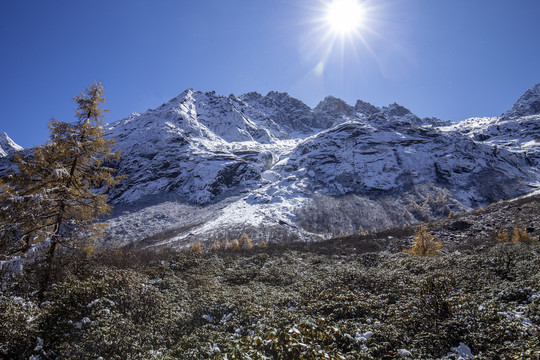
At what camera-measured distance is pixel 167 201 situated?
4857 inches

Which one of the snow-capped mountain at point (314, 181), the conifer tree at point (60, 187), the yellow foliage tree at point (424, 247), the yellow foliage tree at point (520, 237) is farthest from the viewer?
the snow-capped mountain at point (314, 181)

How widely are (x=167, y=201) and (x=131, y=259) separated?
11404 cm

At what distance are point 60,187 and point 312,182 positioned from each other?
413ft

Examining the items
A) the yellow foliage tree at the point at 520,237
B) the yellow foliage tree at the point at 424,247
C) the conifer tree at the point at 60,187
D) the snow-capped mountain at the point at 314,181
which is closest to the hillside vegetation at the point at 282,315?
the conifer tree at the point at 60,187

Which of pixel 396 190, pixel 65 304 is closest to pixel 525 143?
pixel 396 190

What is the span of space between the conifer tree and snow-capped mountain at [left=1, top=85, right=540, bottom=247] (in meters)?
57.0

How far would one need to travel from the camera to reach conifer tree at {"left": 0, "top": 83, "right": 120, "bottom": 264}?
1042 centimetres

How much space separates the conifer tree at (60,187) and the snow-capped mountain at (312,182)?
57.0 meters

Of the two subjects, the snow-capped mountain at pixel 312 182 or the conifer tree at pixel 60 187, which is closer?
the conifer tree at pixel 60 187

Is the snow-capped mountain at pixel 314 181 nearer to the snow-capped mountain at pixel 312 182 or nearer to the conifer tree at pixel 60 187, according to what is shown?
the snow-capped mountain at pixel 312 182

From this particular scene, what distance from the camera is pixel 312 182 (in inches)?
5241

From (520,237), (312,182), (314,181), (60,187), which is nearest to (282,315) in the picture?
(60,187)

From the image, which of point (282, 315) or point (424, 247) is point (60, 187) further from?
point (424, 247)

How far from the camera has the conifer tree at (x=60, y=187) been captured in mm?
10422
